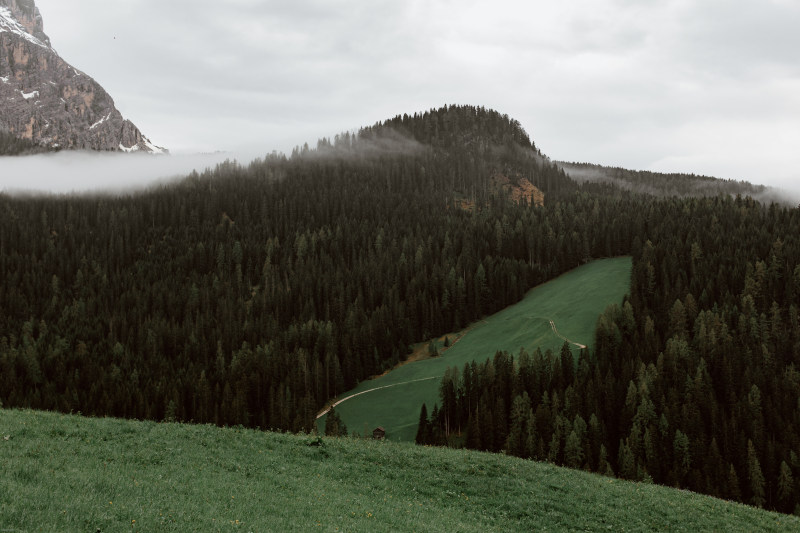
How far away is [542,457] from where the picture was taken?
307 feet

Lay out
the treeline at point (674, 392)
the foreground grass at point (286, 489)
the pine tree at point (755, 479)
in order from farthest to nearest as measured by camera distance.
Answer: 1. the treeline at point (674, 392)
2. the pine tree at point (755, 479)
3. the foreground grass at point (286, 489)

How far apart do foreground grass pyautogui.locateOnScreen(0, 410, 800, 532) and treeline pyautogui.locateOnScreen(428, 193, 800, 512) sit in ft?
123

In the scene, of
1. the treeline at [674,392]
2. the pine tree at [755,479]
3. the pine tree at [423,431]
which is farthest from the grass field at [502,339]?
the pine tree at [755,479]

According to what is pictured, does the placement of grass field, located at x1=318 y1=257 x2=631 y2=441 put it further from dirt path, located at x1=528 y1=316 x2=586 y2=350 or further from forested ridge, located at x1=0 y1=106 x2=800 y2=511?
forested ridge, located at x1=0 y1=106 x2=800 y2=511

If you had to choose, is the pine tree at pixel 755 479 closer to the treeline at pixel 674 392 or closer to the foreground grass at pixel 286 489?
the treeline at pixel 674 392

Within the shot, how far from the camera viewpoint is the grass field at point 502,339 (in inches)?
4663

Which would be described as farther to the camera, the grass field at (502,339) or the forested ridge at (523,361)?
the grass field at (502,339)

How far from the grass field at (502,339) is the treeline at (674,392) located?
7.57m

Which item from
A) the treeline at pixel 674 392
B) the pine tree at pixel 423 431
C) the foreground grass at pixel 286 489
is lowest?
the pine tree at pixel 423 431

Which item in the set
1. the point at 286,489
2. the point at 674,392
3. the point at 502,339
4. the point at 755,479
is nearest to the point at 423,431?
the point at 674,392

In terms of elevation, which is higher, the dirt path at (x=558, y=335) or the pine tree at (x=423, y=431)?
the dirt path at (x=558, y=335)

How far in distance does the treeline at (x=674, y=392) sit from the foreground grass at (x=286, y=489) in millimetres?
37435

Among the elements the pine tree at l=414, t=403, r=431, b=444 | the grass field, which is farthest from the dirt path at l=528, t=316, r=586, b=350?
the pine tree at l=414, t=403, r=431, b=444

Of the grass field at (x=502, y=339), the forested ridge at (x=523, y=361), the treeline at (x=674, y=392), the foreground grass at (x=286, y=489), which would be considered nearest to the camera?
the foreground grass at (x=286, y=489)
